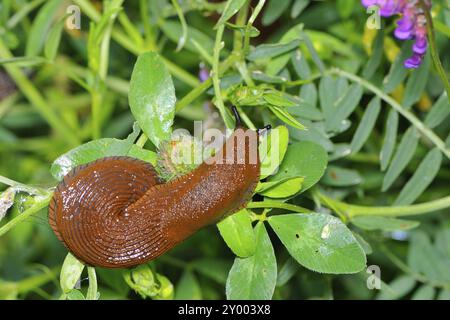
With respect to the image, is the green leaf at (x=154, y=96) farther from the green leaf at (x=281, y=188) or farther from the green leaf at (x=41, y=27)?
the green leaf at (x=41, y=27)

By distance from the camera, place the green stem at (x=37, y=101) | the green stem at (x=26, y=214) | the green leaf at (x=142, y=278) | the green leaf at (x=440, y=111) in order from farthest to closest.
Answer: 1. the green stem at (x=37, y=101)
2. the green leaf at (x=440, y=111)
3. the green leaf at (x=142, y=278)
4. the green stem at (x=26, y=214)

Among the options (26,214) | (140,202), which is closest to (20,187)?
(26,214)

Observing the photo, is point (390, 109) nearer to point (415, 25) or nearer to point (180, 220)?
point (415, 25)

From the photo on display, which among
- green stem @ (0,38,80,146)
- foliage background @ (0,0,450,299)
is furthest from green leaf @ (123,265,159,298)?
green stem @ (0,38,80,146)

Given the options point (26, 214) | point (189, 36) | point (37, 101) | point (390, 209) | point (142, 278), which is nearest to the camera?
point (26, 214)

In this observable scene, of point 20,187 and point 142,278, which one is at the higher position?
point 20,187

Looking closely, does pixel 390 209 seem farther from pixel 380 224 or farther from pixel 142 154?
pixel 142 154

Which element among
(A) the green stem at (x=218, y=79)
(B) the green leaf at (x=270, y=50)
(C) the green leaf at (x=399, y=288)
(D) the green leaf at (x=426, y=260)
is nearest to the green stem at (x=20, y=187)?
(A) the green stem at (x=218, y=79)
